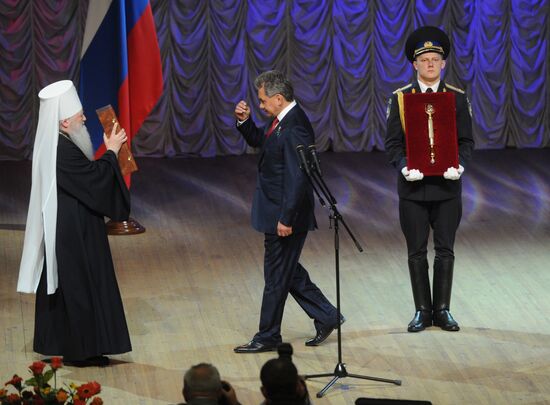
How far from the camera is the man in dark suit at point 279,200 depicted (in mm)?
6055

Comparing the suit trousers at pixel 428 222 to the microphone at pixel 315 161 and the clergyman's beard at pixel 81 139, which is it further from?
the clergyman's beard at pixel 81 139

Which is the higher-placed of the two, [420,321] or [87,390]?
[87,390]

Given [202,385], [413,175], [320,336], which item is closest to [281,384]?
[202,385]

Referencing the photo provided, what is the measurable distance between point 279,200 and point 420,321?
1.20 metres

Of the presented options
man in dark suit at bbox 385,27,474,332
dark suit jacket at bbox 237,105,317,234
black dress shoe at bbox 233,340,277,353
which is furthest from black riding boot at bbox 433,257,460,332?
black dress shoe at bbox 233,340,277,353

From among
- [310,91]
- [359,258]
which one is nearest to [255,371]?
[359,258]

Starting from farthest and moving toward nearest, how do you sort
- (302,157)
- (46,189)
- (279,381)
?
(46,189), (302,157), (279,381)

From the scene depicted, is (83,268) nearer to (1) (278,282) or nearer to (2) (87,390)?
(1) (278,282)

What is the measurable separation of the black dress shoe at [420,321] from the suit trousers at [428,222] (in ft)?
1.10

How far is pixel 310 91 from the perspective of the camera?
43.8 ft

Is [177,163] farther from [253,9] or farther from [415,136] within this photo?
[415,136]

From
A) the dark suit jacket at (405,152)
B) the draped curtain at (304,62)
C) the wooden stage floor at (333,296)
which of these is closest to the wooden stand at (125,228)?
the wooden stage floor at (333,296)

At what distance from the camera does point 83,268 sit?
19.5 ft

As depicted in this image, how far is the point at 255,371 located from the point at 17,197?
17.0ft
